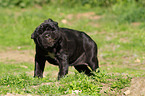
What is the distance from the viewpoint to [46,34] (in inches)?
246

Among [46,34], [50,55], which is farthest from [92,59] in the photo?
[46,34]

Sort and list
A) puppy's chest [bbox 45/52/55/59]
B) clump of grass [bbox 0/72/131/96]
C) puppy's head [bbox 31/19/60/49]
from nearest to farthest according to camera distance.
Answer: clump of grass [bbox 0/72/131/96] → puppy's head [bbox 31/19/60/49] → puppy's chest [bbox 45/52/55/59]

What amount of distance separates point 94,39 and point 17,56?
358 centimetres

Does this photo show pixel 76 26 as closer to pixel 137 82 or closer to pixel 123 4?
pixel 123 4

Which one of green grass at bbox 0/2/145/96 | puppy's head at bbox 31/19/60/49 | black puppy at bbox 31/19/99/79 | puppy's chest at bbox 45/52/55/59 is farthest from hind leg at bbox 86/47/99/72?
puppy's head at bbox 31/19/60/49

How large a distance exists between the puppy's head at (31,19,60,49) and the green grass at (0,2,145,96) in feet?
2.20

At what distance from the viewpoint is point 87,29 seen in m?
14.2

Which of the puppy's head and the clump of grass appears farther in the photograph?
the puppy's head

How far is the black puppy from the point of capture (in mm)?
6270

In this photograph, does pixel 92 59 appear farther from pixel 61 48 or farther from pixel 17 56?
pixel 17 56

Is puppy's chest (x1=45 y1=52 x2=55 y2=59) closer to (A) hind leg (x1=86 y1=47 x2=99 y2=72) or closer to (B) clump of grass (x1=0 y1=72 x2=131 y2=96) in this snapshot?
(B) clump of grass (x1=0 y1=72 x2=131 y2=96)

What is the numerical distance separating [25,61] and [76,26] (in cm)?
500

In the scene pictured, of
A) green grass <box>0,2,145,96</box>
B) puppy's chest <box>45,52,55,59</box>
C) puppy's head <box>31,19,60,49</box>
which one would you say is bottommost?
green grass <box>0,2,145,96</box>

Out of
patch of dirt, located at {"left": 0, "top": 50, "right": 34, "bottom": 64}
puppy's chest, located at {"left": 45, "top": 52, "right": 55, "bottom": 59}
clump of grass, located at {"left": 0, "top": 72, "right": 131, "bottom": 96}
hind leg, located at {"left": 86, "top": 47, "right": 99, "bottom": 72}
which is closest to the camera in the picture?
clump of grass, located at {"left": 0, "top": 72, "right": 131, "bottom": 96}
